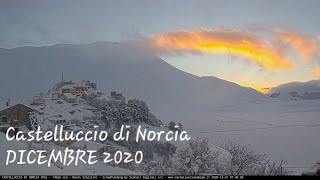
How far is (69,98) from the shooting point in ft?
202

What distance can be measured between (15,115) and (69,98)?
18672 mm

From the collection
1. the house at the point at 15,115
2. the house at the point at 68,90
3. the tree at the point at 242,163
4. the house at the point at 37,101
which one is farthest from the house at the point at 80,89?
the tree at the point at 242,163

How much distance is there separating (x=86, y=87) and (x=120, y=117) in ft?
56.2

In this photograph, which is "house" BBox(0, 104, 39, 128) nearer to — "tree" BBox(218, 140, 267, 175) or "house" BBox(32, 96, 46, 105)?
"house" BBox(32, 96, 46, 105)

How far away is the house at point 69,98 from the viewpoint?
201 ft

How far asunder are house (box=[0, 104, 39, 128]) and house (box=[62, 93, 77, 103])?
655 inches

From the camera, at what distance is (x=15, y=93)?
106625 mm

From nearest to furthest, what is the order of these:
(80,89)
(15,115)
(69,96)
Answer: (15,115) → (69,96) → (80,89)

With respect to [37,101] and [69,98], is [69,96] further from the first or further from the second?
[37,101]

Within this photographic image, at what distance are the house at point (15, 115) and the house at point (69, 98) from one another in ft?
54.6

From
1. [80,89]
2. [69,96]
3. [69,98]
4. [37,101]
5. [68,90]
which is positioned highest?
[80,89]

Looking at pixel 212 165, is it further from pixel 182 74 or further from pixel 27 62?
pixel 27 62

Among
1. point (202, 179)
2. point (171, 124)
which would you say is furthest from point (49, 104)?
point (202, 179)

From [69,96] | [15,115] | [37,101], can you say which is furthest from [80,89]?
[15,115]
